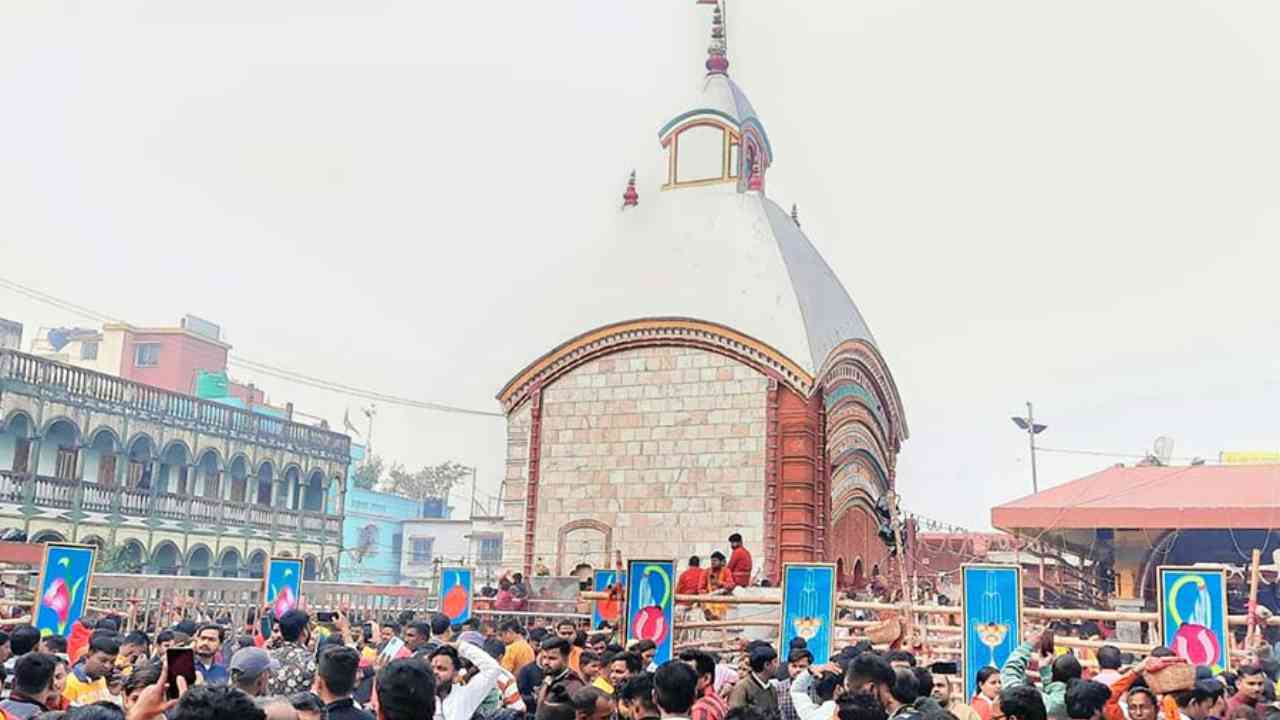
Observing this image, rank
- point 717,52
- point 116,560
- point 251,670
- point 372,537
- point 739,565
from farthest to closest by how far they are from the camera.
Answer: point 372,537 → point 116,560 → point 717,52 → point 739,565 → point 251,670

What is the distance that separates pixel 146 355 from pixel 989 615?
3891 centimetres

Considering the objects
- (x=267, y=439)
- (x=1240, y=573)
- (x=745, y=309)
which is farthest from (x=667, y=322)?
(x=267, y=439)

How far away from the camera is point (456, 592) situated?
49.5 feet

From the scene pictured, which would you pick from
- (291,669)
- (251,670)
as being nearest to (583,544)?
(291,669)

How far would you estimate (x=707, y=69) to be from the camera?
83.3ft

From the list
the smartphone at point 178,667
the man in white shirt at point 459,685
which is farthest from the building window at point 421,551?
the smartphone at point 178,667

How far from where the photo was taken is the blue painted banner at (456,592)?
14969 millimetres

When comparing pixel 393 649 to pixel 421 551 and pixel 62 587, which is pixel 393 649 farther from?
pixel 421 551

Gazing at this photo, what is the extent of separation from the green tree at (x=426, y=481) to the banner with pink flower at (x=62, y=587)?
48.5 metres

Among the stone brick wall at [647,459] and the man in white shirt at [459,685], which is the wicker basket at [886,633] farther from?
the stone brick wall at [647,459]

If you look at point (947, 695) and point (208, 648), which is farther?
point (947, 695)

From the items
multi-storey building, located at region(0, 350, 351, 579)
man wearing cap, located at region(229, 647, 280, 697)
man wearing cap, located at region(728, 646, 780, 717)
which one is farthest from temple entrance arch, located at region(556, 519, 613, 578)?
man wearing cap, located at region(229, 647, 280, 697)

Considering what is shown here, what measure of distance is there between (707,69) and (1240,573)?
14.6 m

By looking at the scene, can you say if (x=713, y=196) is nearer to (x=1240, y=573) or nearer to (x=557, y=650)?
(x=1240, y=573)
